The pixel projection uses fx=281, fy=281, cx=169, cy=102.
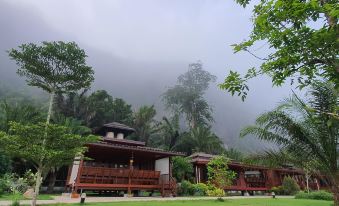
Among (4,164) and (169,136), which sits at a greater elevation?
(169,136)

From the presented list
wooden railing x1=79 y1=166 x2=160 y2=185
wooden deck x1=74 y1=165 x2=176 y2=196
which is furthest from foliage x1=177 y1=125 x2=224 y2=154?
wooden railing x1=79 y1=166 x2=160 y2=185

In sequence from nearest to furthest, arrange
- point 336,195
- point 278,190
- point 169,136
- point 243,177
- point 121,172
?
point 336,195
point 121,172
point 243,177
point 278,190
point 169,136

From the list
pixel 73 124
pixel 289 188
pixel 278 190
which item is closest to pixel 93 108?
pixel 73 124

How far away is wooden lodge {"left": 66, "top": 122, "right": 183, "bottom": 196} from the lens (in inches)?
758

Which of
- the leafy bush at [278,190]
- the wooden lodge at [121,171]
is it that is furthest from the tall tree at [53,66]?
the leafy bush at [278,190]

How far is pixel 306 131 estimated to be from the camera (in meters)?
10.3

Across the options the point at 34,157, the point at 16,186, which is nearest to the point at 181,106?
the point at 16,186

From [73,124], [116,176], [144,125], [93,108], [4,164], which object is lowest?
[116,176]

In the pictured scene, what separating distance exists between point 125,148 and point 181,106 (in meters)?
42.1

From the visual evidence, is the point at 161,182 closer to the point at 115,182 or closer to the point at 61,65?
the point at 115,182

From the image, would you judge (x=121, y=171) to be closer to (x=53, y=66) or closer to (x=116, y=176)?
(x=116, y=176)

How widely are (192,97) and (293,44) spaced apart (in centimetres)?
5773

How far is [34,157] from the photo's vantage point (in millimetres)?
11523

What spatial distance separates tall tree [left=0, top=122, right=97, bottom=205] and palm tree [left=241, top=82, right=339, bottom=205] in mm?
7570
